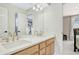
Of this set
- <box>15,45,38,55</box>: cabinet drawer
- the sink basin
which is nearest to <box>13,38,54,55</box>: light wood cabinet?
<box>15,45,38,55</box>: cabinet drawer

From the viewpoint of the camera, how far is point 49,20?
167 centimetres

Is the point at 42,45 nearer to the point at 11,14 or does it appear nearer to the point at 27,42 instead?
the point at 27,42

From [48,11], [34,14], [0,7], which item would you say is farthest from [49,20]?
[0,7]

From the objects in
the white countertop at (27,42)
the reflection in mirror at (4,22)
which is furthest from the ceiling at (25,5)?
the white countertop at (27,42)

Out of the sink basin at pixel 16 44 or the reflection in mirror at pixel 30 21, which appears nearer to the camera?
the sink basin at pixel 16 44

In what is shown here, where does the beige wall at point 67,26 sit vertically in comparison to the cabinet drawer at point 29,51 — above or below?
above

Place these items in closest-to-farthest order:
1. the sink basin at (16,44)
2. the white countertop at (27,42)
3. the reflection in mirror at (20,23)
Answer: the white countertop at (27,42), the sink basin at (16,44), the reflection in mirror at (20,23)

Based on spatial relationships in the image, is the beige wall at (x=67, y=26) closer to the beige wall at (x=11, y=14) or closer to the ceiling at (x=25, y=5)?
the ceiling at (x=25, y=5)

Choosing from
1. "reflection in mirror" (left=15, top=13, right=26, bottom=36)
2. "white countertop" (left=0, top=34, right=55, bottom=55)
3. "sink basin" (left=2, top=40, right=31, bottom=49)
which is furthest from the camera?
"reflection in mirror" (left=15, top=13, right=26, bottom=36)

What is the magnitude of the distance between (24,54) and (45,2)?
34.1 inches

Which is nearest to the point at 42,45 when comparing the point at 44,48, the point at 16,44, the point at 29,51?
the point at 44,48

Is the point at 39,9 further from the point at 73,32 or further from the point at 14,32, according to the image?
the point at 73,32

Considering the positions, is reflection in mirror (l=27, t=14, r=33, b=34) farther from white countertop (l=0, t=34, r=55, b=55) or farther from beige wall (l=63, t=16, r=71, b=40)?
beige wall (l=63, t=16, r=71, b=40)

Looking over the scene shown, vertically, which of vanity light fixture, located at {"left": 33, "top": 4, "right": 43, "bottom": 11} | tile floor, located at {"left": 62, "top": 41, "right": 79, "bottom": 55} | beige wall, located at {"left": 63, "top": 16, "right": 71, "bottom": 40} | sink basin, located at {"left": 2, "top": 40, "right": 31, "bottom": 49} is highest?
vanity light fixture, located at {"left": 33, "top": 4, "right": 43, "bottom": 11}
